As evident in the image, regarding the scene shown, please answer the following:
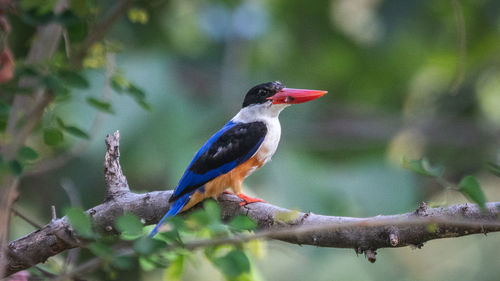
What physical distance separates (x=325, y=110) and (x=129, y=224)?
23.3ft

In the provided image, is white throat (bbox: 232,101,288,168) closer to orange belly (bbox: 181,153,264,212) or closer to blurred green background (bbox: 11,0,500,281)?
orange belly (bbox: 181,153,264,212)

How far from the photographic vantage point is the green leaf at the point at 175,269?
2.01m

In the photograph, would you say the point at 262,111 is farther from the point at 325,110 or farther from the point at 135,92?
the point at 325,110

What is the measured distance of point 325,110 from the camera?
865 cm

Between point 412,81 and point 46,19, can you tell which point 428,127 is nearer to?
point 412,81

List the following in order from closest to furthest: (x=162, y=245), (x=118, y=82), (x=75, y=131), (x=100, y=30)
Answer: (x=162, y=245) → (x=100, y=30) → (x=75, y=131) → (x=118, y=82)

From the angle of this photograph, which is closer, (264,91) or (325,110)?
(264,91)

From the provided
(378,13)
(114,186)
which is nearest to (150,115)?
(378,13)

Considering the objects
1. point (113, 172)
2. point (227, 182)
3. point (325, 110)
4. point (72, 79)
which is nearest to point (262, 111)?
point (227, 182)

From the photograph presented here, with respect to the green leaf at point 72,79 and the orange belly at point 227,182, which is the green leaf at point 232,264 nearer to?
the green leaf at point 72,79

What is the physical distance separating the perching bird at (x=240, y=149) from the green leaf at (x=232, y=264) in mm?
1366

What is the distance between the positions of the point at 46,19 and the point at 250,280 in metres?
1.13

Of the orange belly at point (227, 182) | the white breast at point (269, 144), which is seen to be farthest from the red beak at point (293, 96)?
the orange belly at point (227, 182)

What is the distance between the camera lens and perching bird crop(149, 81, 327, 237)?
10.8 ft
